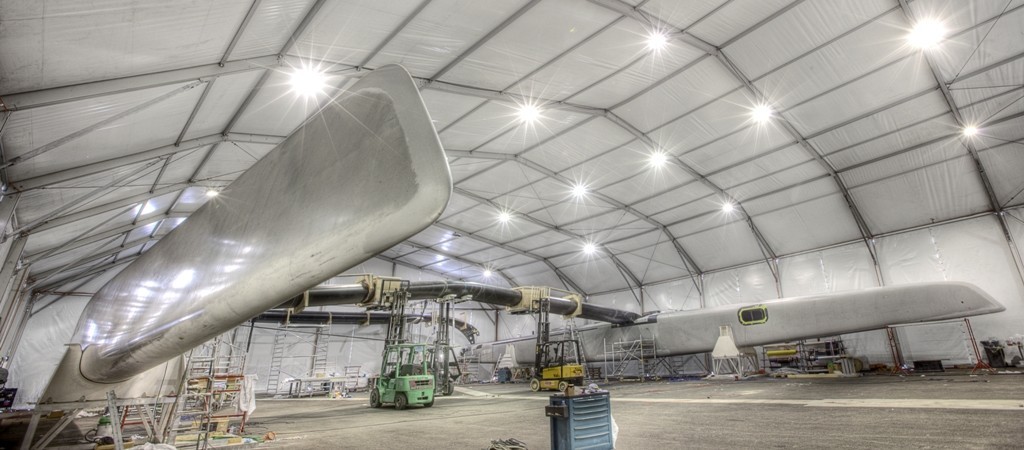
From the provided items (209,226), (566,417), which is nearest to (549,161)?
(566,417)

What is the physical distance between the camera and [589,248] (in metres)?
19.8

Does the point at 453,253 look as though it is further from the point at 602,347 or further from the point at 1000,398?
the point at 1000,398

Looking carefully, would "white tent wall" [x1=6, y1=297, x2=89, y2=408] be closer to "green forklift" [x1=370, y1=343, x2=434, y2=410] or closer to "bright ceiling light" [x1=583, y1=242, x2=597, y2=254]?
"green forklift" [x1=370, y1=343, x2=434, y2=410]

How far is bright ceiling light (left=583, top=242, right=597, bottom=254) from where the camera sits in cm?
1942

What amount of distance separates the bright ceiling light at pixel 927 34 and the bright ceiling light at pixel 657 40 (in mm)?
4759

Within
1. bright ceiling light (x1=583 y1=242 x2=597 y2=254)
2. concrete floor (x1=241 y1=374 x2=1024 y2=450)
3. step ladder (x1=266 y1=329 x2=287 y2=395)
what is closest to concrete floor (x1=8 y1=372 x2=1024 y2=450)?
concrete floor (x1=241 y1=374 x2=1024 y2=450)

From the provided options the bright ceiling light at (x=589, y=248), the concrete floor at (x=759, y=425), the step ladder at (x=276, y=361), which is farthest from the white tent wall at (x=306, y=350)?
the concrete floor at (x=759, y=425)

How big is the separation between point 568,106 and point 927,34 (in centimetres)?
731

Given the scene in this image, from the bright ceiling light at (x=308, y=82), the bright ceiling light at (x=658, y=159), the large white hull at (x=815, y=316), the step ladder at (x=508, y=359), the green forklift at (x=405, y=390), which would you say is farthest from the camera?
the step ladder at (x=508, y=359)

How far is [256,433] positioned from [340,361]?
16.9 m

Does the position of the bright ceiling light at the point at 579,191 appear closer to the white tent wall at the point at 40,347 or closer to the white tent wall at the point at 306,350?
the white tent wall at the point at 306,350

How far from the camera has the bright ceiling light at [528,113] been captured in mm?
10609

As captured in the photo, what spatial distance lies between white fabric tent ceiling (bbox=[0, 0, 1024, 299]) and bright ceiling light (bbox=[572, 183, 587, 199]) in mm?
341

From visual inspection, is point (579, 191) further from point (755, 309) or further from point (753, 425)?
point (753, 425)
